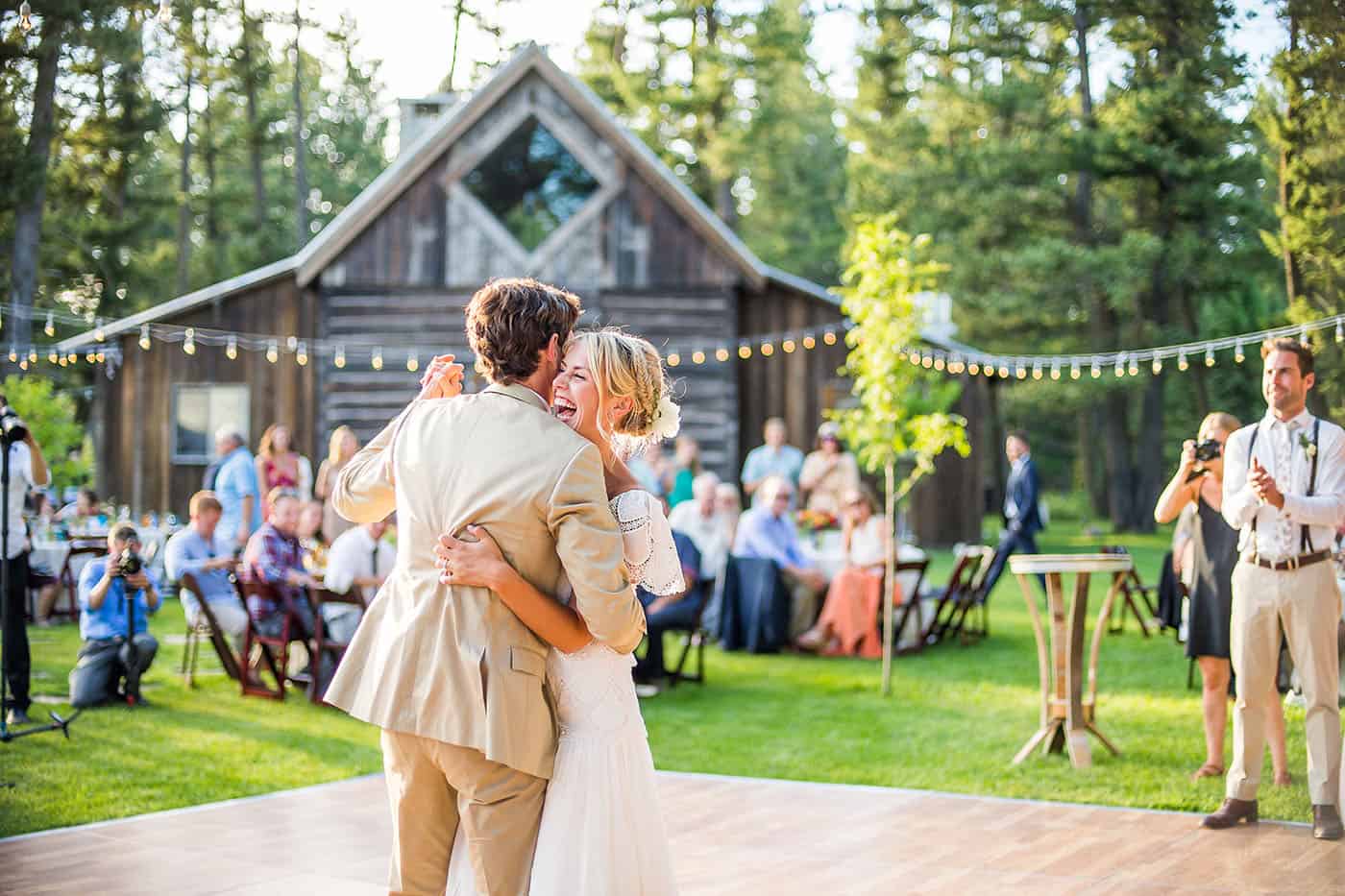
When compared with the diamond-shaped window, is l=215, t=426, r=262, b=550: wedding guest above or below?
below

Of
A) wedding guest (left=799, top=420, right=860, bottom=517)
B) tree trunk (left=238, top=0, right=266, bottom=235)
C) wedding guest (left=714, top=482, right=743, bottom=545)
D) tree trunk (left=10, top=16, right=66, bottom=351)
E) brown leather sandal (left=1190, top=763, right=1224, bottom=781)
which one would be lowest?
brown leather sandal (left=1190, top=763, right=1224, bottom=781)

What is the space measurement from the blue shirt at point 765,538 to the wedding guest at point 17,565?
6486mm

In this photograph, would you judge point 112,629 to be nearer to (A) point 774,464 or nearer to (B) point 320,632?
(B) point 320,632

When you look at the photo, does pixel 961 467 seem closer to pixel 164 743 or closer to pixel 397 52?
pixel 397 52

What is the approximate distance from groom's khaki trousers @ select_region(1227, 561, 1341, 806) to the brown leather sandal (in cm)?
102

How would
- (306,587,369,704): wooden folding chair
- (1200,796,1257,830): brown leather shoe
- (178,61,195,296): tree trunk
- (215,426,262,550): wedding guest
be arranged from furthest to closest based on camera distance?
(215,426,262,550): wedding guest, (306,587,369,704): wooden folding chair, (178,61,195,296): tree trunk, (1200,796,1257,830): brown leather shoe

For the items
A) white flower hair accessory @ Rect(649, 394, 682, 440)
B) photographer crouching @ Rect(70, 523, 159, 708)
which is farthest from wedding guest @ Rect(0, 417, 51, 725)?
white flower hair accessory @ Rect(649, 394, 682, 440)

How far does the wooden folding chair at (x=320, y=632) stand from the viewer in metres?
9.10

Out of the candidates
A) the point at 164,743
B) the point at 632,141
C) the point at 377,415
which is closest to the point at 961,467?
the point at 632,141

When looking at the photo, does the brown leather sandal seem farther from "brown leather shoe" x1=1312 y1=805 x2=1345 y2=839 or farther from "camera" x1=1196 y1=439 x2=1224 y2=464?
"camera" x1=1196 y1=439 x2=1224 y2=464

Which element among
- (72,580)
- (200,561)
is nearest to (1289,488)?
(200,561)

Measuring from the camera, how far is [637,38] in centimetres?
3228

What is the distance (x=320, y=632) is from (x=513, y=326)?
643 centimetres

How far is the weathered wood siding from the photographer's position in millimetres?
14930
